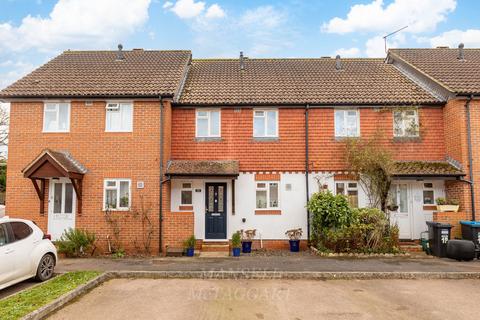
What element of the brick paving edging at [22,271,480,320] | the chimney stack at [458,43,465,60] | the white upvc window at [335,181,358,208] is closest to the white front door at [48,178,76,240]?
the brick paving edging at [22,271,480,320]

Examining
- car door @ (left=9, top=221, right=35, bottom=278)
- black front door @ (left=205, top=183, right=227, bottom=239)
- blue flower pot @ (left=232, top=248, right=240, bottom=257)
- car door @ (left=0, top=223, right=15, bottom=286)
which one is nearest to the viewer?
car door @ (left=0, top=223, right=15, bottom=286)

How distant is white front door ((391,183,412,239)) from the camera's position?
12.7 metres

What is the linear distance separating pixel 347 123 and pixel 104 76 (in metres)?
9.89

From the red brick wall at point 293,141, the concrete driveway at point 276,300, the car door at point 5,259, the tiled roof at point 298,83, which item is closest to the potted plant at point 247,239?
the red brick wall at point 293,141

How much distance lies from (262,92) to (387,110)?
496cm

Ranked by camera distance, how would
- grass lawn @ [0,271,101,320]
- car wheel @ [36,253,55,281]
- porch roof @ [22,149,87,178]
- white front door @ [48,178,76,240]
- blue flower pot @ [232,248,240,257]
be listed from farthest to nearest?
white front door @ [48,178,76,240], blue flower pot @ [232,248,240,257], porch roof @ [22,149,87,178], car wheel @ [36,253,55,281], grass lawn @ [0,271,101,320]

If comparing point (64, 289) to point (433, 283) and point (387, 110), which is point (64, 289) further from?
point (387, 110)

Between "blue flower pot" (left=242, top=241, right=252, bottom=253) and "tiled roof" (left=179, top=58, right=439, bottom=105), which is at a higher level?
"tiled roof" (left=179, top=58, right=439, bottom=105)

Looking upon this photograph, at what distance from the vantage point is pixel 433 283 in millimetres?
7965

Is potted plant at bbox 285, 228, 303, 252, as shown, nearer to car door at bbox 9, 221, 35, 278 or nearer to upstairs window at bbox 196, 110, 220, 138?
upstairs window at bbox 196, 110, 220, 138

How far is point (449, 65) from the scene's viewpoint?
14703 millimetres

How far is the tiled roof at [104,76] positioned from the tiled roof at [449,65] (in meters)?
10.4

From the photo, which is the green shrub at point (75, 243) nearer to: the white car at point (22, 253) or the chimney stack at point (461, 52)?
the white car at point (22, 253)

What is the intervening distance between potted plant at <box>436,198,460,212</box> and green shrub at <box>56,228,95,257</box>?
12.2m
